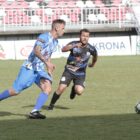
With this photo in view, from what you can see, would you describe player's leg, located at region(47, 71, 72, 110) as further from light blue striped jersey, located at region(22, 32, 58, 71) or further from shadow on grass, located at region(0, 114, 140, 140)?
shadow on grass, located at region(0, 114, 140, 140)

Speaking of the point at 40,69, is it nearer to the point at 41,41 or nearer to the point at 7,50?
the point at 41,41

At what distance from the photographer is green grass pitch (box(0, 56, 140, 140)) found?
9.55m

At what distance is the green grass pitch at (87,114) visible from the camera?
9.55 m

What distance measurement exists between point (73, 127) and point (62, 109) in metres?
3.16

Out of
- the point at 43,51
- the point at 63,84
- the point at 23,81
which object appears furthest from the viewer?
the point at 63,84

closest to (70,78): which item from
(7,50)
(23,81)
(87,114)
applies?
(87,114)

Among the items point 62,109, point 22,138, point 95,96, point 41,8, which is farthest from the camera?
point 41,8

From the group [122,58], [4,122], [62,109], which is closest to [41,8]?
[122,58]

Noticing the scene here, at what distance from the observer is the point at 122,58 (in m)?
30.2

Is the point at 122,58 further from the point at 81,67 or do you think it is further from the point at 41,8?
the point at 81,67

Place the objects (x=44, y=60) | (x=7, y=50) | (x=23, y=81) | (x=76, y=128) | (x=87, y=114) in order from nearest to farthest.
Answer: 1. (x=76, y=128)
2. (x=44, y=60)
3. (x=23, y=81)
4. (x=87, y=114)
5. (x=7, y=50)

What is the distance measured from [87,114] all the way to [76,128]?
2201mm

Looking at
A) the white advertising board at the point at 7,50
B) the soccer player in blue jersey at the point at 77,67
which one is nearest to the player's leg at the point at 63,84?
the soccer player in blue jersey at the point at 77,67

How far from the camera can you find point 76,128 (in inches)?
399
